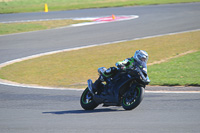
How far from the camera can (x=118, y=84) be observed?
8.28m

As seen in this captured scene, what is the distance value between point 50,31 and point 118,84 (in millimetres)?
17780

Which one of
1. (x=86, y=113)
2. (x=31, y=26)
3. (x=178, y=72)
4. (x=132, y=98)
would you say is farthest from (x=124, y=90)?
(x=31, y=26)

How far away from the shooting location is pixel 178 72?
509 inches


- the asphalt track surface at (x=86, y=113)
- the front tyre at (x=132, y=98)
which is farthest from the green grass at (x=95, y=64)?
the front tyre at (x=132, y=98)

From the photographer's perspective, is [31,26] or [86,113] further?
[31,26]

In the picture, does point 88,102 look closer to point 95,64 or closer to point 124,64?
point 124,64

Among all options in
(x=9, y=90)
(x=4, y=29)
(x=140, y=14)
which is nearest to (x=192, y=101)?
(x=9, y=90)

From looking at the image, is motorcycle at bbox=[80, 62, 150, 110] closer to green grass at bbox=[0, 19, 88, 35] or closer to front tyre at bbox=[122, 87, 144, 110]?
front tyre at bbox=[122, 87, 144, 110]

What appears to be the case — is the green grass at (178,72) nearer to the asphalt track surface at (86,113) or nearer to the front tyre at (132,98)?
the asphalt track surface at (86,113)

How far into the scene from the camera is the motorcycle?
8008 millimetres

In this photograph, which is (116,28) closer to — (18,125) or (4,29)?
(4,29)

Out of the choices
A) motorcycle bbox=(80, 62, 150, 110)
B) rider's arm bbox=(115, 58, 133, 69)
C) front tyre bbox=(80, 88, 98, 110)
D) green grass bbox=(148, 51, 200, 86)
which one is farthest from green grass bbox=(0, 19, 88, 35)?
rider's arm bbox=(115, 58, 133, 69)

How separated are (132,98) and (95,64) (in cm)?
733

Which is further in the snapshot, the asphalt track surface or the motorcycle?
the motorcycle
